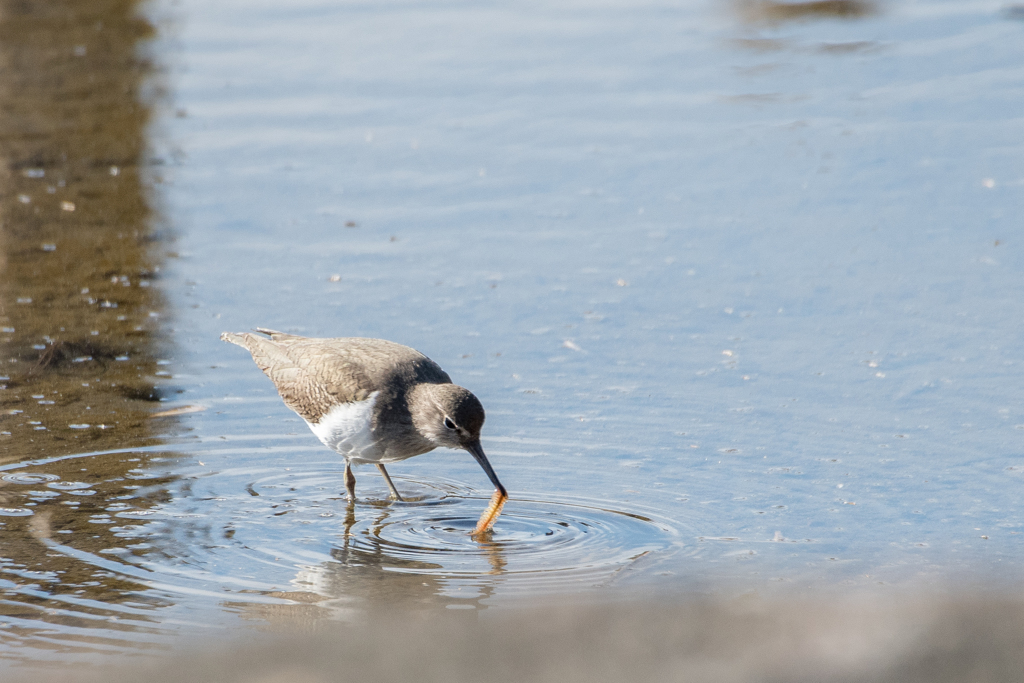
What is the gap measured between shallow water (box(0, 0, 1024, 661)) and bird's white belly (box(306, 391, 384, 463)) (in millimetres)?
259

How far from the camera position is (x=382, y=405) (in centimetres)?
627

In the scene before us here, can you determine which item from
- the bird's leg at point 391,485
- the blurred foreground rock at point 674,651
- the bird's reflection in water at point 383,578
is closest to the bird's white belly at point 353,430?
the bird's leg at point 391,485

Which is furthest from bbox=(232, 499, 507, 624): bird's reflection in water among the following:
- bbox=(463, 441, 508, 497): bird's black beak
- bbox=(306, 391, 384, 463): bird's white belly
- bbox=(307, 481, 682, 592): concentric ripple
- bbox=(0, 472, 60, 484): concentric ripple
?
bbox=(0, 472, 60, 484): concentric ripple

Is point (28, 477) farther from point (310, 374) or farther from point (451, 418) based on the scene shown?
point (451, 418)

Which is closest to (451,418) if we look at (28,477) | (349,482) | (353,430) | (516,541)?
(353,430)

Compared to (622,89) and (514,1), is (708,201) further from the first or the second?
(514,1)

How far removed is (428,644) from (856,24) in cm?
1261

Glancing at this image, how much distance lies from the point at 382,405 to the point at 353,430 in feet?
0.63

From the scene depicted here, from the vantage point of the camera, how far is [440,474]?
6.88 metres

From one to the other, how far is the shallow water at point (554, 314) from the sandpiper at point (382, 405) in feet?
0.89

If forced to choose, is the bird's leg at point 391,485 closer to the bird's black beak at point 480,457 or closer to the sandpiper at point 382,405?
the sandpiper at point 382,405

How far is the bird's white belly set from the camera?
247 inches

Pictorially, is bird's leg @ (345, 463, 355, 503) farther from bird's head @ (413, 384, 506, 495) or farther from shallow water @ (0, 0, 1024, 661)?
bird's head @ (413, 384, 506, 495)

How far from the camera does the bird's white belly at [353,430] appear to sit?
6.28m
